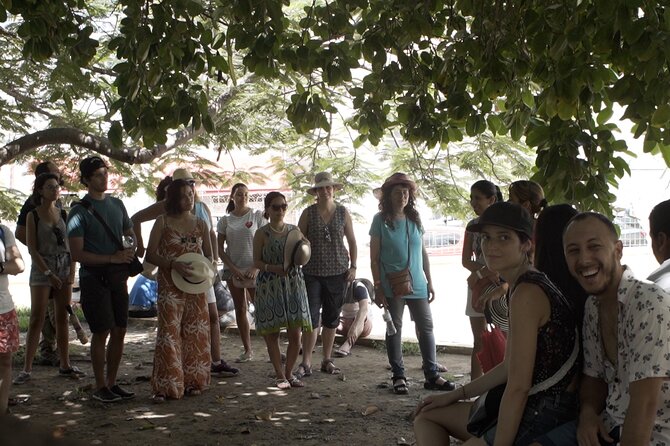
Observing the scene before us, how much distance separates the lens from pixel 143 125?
16.2 ft

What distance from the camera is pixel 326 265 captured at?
27.6ft

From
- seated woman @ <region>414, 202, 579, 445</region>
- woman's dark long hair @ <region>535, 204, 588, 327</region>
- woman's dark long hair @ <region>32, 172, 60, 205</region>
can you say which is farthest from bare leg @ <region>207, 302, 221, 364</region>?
seated woman @ <region>414, 202, 579, 445</region>

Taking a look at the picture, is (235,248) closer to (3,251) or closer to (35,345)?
(35,345)

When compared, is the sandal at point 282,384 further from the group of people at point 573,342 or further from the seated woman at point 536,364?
the seated woman at point 536,364

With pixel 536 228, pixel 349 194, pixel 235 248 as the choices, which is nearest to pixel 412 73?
pixel 536 228

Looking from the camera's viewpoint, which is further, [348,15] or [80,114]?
[80,114]

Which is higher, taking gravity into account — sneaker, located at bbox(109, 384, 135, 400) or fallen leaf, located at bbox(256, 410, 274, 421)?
sneaker, located at bbox(109, 384, 135, 400)

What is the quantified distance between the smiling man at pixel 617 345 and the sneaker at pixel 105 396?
5.07 metres

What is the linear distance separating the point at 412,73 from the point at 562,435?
324cm

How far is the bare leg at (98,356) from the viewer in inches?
278

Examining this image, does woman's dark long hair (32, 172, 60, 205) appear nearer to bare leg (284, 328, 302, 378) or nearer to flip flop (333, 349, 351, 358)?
bare leg (284, 328, 302, 378)

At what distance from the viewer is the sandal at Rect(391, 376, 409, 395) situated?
754 centimetres

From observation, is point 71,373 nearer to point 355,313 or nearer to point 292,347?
point 292,347

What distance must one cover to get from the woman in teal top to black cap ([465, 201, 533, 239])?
4.17m
